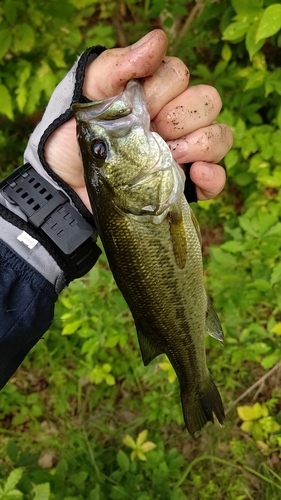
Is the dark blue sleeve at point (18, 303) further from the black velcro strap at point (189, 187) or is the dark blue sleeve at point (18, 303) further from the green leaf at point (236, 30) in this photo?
the green leaf at point (236, 30)

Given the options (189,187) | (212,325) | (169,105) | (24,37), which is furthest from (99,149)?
(24,37)

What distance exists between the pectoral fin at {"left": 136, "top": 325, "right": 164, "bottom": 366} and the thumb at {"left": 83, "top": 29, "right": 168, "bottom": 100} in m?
0.92

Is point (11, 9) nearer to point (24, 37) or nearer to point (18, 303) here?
point (24, 37)

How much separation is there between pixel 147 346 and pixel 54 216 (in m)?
0.65

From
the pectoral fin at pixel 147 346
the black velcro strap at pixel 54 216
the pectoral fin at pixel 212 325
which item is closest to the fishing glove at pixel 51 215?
the black velcro strap at pixel 54 216

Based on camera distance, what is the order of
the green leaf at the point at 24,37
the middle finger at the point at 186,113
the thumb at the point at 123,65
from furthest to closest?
the green leaf at the point at 24,37, the middle finger at the point at 186,113, the thumb at the point at 123,65

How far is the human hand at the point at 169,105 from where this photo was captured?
147 cm

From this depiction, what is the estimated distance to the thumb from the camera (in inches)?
55.3

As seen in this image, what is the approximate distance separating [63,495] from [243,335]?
4.62 feet

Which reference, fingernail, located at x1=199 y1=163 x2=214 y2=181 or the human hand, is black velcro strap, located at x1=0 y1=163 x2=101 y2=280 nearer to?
the human hand

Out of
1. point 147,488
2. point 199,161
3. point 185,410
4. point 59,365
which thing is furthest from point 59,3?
point 147,488

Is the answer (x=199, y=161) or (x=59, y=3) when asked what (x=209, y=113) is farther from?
(x=59, y=3)

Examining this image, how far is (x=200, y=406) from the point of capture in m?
1.90

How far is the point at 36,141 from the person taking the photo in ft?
6.06
